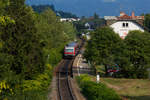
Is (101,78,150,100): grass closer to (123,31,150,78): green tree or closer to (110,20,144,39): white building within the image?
(123,31,150,78): green tree

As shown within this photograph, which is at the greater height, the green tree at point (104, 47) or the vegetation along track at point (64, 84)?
the green tree at point (104, 47)

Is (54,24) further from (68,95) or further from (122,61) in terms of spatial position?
(68,95)

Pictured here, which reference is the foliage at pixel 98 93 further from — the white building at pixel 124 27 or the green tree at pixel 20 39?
the white building at pixel 124 27

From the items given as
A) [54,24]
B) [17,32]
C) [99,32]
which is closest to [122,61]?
[99,32]

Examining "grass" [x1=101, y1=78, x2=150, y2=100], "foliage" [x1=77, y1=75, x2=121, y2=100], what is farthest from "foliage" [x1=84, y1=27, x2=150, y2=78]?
"foliage" [x1=77, y1=75, x2=121, y2=100]

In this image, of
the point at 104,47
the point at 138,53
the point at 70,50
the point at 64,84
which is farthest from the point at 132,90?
the point at 70,50

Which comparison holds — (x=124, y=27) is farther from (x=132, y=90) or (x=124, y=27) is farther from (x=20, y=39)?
(x=20, y=39)

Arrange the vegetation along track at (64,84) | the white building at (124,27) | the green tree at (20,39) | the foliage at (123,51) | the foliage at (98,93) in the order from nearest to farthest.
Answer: the green tree at (20,39) < the foliage at (98,93) < the vegetation along track at (64,84) < the foliage at (123,51) < the white building at (124,27)

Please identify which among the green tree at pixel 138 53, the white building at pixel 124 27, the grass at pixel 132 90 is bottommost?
the grass at pixel 132 90

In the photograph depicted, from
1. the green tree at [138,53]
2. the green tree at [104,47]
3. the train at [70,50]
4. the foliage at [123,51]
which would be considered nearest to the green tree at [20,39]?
the green tree at [104,47]

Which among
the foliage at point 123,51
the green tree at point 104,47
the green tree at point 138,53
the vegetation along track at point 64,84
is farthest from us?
the green tree at point 104,47

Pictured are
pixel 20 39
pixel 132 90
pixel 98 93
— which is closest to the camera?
pixel 20 39

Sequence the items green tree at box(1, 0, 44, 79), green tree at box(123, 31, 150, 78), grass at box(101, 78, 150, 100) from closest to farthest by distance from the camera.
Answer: green tree at box(1, 0, 44, 79)
grass at box(101, 78, 150, 100)
green tree at box(123, 31, 150, 78)

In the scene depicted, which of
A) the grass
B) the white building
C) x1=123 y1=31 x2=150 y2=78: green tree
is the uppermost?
the white building
